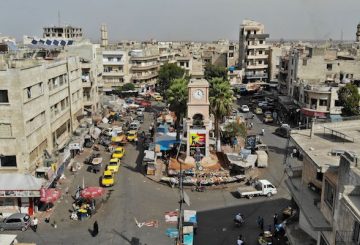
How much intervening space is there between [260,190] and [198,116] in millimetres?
12475

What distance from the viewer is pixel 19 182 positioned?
33375mm

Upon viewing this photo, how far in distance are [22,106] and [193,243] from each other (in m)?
19.2

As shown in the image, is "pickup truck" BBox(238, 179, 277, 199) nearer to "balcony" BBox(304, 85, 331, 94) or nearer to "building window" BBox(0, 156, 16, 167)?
"building window" BBox(0, 156, 16, 167)

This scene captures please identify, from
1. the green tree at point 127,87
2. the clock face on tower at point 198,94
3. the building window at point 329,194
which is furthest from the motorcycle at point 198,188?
the green tree at point 127,87

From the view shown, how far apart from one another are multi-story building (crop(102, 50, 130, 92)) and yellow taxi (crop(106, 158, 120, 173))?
174 feet

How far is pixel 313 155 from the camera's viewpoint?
70.0 feet

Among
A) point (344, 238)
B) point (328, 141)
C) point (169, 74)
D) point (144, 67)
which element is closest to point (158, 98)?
point (169, 74)

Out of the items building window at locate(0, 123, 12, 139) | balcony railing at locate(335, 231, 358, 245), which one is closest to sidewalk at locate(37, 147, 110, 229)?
building window at locate(0, 123, 12, 139)

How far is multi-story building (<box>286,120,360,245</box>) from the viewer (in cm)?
1619

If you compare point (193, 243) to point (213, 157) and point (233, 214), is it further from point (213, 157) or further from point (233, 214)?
point (213, 157)

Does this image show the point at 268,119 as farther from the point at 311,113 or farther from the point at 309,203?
the point at 309,203

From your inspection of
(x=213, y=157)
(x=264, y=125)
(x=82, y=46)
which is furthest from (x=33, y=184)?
(x=264, y=125)

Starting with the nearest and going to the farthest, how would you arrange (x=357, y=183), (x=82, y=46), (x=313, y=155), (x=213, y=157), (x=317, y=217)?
1. (x=357, y=183)
2. (x=317, y=217)
3. (x=313, y=155)
4. (x=213, y=157)
5. (x=82, y=46)

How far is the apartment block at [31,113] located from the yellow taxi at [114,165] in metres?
6.30
